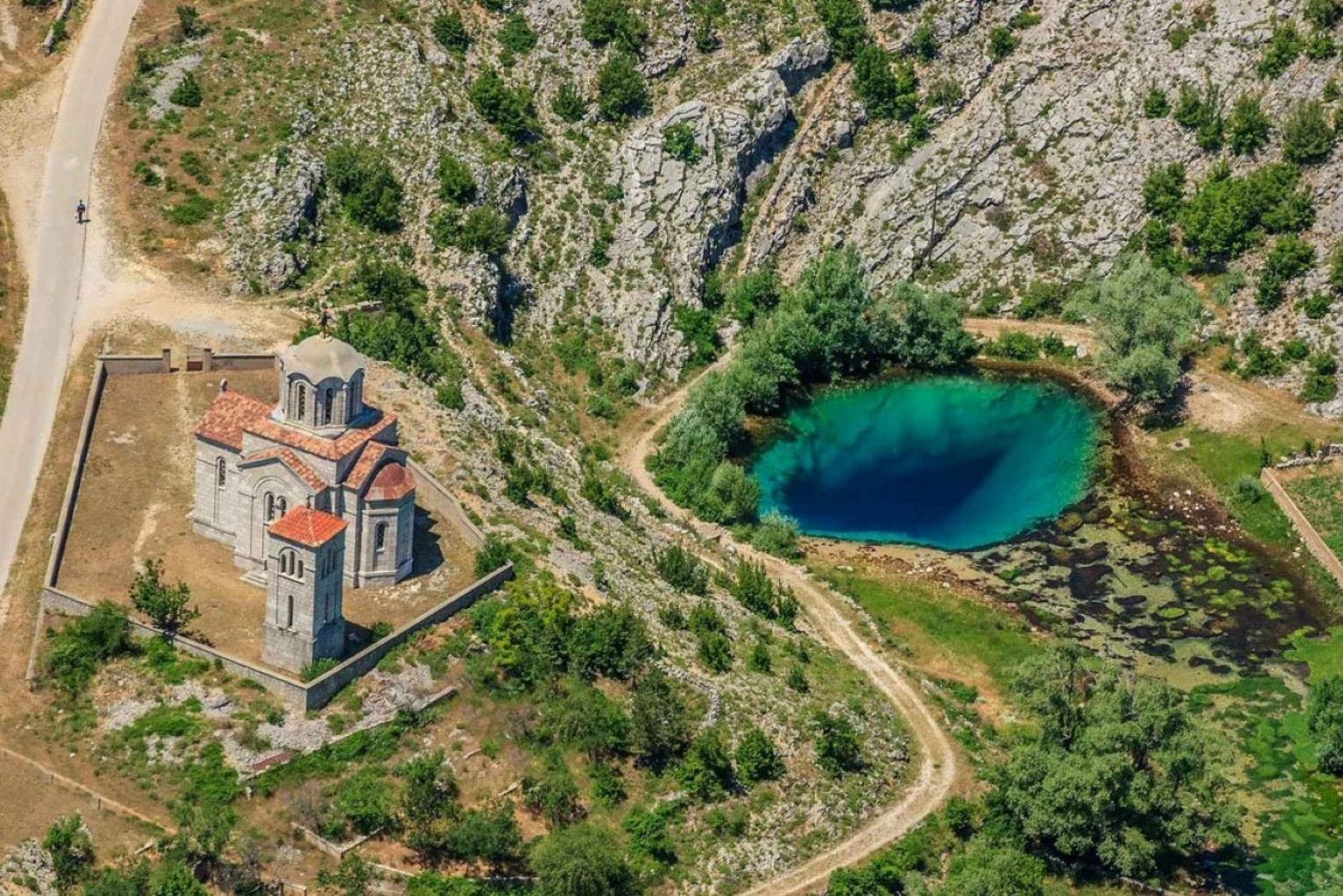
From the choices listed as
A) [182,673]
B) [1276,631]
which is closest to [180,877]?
[182,673]

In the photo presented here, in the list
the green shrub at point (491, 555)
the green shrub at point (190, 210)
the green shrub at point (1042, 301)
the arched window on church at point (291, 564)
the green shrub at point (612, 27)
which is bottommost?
the green shrub at point (491, 555)

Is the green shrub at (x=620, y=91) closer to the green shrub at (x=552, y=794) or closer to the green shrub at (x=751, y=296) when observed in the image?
the green shrub at (x=751, y=296)

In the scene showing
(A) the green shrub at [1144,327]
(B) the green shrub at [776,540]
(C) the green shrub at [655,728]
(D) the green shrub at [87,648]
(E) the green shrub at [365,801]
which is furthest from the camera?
(A) the green shrub at [1144,327]

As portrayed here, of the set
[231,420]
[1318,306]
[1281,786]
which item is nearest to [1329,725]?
[1281,786]

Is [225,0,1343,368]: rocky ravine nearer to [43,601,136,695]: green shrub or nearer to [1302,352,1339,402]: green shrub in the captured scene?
[1302,352,1339,402]: green shrub

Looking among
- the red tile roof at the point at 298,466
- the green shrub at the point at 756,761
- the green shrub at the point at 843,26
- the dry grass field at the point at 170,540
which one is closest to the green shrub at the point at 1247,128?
the green shrub at the point at 843,26

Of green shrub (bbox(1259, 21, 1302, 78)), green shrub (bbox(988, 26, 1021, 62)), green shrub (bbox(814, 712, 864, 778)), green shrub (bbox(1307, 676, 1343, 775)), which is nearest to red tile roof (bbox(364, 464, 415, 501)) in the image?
green shrub (bbox(814, 712, 864, 778))
